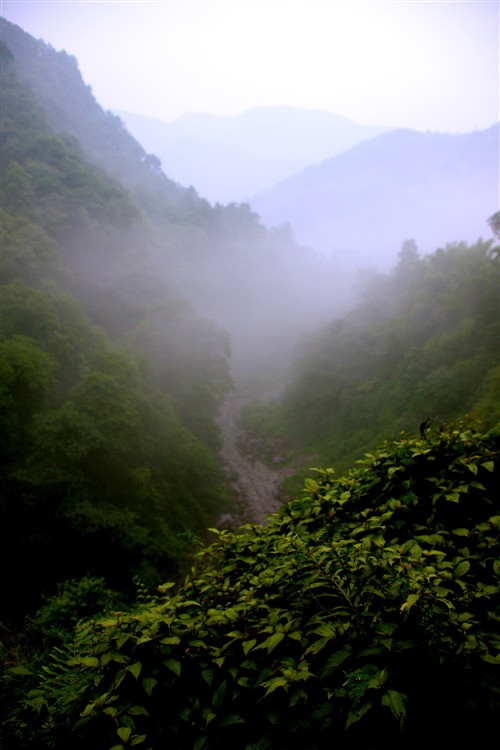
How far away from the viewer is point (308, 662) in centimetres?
191

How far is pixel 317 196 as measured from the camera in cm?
19212

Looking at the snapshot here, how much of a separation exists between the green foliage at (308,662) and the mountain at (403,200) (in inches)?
5447

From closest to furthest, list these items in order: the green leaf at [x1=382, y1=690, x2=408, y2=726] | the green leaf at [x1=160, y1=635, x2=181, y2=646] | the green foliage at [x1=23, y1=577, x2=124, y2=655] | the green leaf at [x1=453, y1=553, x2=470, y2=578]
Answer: the green leaf at [x1=382, y1=690, x2=408, y2=726] → the green leaf at [x1=160, y1=635, x2=181, y2=646] → the green leaf at [x1=453, y1=553, x2=470, y2=578] → the green foliage at [x1=23, y1=577, x2=124, y2=655]

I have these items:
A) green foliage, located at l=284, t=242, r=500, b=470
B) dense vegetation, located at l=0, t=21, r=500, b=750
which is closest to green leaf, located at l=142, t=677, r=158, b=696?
dense vegetation, located at l=0, t=21, r=500, b=750

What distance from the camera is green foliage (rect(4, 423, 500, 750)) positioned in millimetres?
1708

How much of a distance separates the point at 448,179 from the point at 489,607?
713 ft

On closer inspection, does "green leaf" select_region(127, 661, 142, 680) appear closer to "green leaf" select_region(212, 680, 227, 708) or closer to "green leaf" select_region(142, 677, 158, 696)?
"green leaf" select_region(142, 677, 158, 696)

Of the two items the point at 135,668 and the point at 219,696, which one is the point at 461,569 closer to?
the point at 219,696

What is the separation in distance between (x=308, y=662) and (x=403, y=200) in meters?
205

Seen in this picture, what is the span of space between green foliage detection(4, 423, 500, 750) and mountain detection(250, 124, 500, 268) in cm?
13835

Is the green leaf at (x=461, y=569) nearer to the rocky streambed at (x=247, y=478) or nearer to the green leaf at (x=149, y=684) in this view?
the green leaf at (x=149, y=684)

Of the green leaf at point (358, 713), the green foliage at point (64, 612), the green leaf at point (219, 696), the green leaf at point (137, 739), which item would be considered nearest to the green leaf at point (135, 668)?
the green leaf at point (137, 739)

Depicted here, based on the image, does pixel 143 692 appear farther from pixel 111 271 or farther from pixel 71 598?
pixel 111 271

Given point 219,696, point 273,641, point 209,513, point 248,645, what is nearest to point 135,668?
point 219,696
